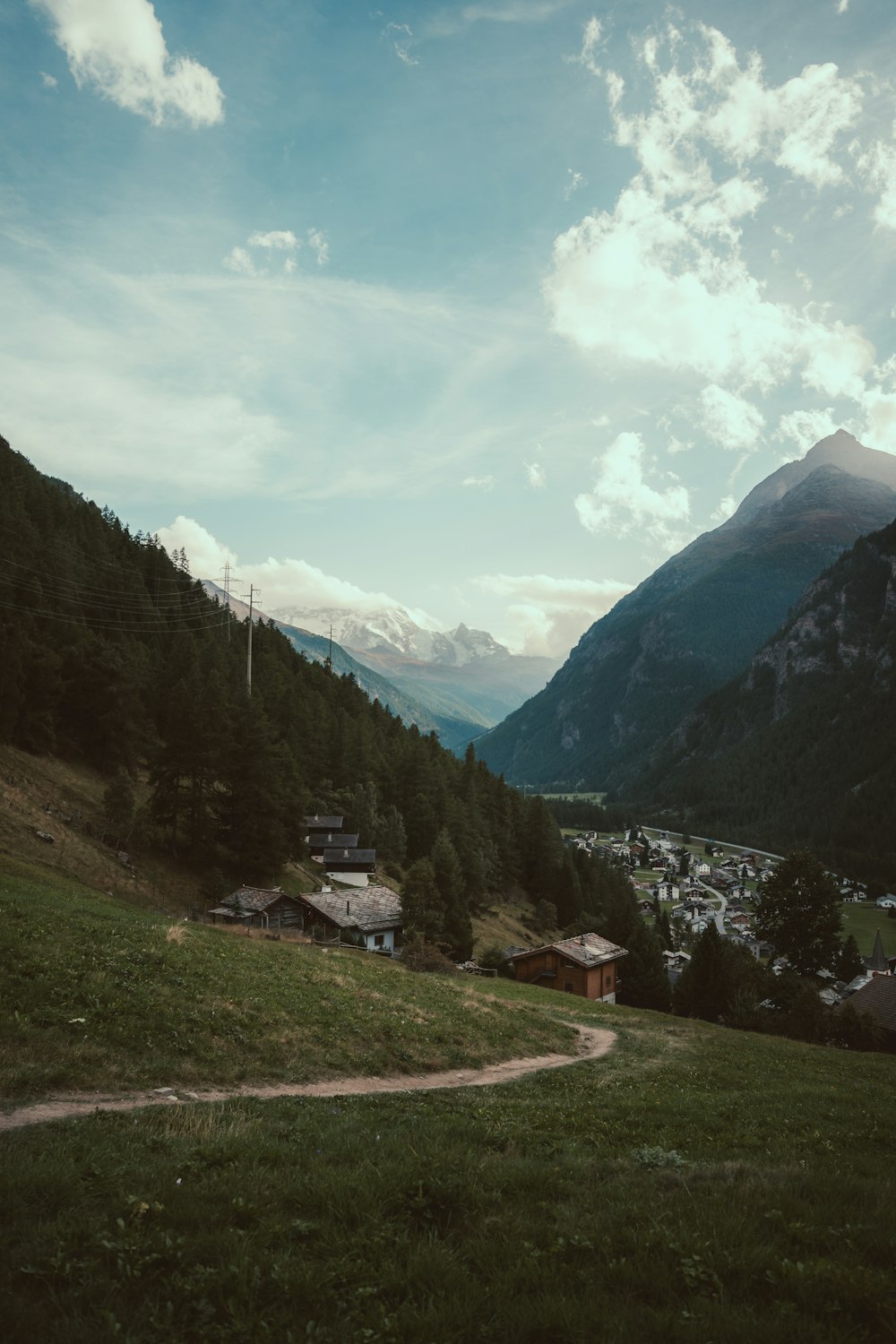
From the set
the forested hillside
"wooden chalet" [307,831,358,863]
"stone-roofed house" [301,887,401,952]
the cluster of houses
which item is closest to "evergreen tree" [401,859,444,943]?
the forested hillside

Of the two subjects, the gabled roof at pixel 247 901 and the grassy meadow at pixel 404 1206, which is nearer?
the grassy meadow at pixel 404 1206

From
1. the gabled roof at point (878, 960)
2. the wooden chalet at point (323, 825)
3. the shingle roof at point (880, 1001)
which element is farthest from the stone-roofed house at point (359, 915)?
the gabled roof at point (878, 960)

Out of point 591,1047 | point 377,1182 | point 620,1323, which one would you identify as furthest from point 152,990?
point 591,1047

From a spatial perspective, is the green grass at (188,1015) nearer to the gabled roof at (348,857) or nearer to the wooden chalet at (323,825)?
the gabled roof at (348,857)

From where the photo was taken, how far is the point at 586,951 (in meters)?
68.7

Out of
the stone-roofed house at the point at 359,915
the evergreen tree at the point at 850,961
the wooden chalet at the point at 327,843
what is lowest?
→ the evergreen tree at the point at 850,961

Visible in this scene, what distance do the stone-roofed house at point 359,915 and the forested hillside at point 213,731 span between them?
4.42m

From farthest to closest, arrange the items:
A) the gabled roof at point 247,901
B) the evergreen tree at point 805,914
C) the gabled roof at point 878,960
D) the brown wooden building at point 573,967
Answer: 1. the gabled roof at point 878,960
2. the evergreen tree at point 805,914
3. the brown wooden building at point 573,967
4. the gabled roof at point 247,901

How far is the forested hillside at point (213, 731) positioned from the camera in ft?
192

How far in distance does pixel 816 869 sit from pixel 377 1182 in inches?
3030

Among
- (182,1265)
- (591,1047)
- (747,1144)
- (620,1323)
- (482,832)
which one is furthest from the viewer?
(482,832)

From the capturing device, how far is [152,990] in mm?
19562

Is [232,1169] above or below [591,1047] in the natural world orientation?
above

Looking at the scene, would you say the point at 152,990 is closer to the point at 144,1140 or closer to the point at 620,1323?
the point at 144,1140
